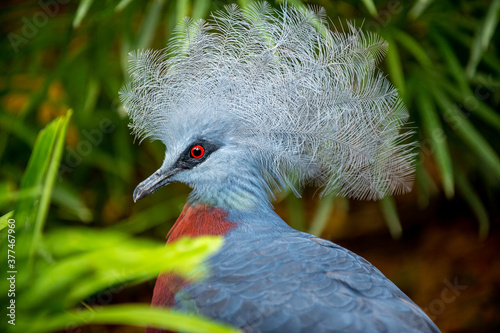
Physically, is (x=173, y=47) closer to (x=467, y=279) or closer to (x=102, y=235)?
(x=102, y=235)

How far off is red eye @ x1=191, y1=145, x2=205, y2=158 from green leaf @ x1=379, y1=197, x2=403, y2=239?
1377mm

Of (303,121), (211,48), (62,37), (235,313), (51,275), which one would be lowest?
(235,313)

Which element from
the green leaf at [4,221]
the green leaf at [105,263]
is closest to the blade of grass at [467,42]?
the green leaf at [105,263]

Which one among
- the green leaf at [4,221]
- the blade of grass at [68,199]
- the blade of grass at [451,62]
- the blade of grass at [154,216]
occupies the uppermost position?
the blade of grass at [451,62]

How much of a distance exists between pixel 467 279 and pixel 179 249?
298 centimetres

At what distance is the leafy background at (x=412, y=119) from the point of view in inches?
90.0

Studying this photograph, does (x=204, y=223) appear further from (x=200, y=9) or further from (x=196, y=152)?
(x=200, y=9)

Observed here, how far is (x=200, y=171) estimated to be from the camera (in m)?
1.44

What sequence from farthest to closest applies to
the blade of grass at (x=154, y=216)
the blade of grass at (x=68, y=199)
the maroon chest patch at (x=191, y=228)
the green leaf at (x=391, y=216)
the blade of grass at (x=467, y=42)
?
the blade of grass at (x=154, y=216) < the green leaf at (x=391, y=216) < the blade of grass at (x=467, y=42) < the blade of grass at (x=68, y=199) < the maroon chest patch at (x=191, y=228)

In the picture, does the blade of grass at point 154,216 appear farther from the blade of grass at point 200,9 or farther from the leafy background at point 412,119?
the blade of grass at point 200,9

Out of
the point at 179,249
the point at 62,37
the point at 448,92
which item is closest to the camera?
the point at 179,249

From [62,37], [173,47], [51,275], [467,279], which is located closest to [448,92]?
[467,279]

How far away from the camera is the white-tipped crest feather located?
1.39m

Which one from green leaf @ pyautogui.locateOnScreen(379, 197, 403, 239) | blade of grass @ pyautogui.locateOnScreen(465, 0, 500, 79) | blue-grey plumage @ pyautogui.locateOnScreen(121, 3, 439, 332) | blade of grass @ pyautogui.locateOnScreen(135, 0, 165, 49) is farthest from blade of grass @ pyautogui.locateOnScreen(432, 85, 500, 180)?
blade of grass @ pyautogui.locateOnScreen(135, 0, 165, 49)
